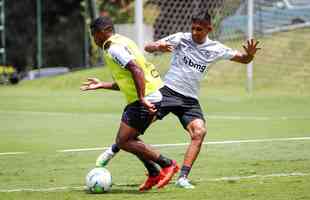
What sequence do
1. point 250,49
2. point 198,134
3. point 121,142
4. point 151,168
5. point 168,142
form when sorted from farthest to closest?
point 168,142, point 250,49, point 198,134, point 151,168, point 121,142

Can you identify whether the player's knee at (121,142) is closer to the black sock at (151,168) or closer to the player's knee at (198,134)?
the black sock at (151,168)

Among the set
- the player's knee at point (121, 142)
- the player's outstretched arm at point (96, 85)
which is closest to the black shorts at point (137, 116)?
the player's knee at point (121, 142)

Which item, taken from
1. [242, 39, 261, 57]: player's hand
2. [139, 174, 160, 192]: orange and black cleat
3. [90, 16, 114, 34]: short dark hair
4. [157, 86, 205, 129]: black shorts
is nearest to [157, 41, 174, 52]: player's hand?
[157, 86, 205, 129]: black shorts

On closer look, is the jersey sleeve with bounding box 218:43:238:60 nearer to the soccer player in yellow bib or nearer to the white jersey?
the white jersey

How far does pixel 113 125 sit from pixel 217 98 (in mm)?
6362

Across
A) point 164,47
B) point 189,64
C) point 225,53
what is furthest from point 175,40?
point 225,53

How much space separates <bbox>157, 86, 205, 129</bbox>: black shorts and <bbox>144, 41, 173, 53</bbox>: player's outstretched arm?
49 centimetres

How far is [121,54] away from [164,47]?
1062 millimetres

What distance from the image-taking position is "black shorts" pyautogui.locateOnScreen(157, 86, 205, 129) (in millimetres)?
11281

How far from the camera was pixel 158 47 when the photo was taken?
1132 centimetres

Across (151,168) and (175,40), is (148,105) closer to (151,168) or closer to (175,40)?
(151,168)

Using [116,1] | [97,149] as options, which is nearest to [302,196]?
[97,149]

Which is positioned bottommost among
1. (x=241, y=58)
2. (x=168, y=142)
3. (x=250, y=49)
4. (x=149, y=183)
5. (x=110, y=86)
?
(x=168, y=142)

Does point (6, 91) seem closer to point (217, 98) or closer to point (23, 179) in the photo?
point (217, 98)
